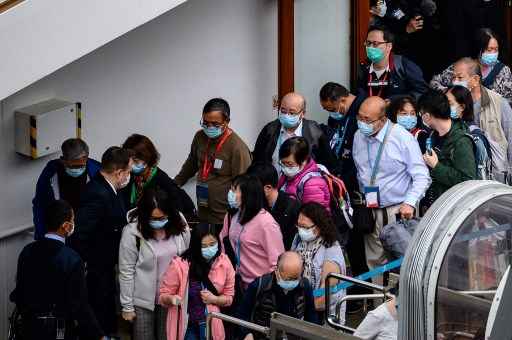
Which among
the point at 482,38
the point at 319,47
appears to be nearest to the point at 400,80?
the point at 482,38

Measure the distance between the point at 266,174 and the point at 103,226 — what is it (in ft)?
3.99

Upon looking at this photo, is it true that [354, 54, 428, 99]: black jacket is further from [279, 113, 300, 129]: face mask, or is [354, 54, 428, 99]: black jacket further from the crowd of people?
[279, 113, 300, 129]: face mask

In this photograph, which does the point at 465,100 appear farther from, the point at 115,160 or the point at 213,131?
the point at 115,160

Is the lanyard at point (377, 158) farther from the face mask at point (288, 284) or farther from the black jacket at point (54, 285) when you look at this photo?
the black jacket at point (54, 285)

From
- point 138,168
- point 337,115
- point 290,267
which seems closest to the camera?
point 290,267

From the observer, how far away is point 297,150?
11.3m

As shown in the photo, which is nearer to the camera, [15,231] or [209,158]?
[15,231]

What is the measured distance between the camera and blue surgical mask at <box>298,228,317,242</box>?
10562mm

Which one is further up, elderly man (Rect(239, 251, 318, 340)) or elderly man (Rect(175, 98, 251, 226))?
elderly man (Rect(175, 98, 251, 226))

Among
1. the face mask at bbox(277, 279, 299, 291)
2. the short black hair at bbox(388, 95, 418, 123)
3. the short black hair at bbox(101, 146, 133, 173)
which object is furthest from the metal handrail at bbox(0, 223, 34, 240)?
the short black hair at bbox(388, 95, 418, 123)

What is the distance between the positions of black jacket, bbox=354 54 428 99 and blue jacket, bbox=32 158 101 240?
9.08ft

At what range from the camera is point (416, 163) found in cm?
1161

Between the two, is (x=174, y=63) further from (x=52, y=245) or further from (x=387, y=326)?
(x=387, y=326)

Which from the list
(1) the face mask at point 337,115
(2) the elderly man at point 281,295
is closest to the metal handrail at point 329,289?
(2) the elderly man at point 281,295
